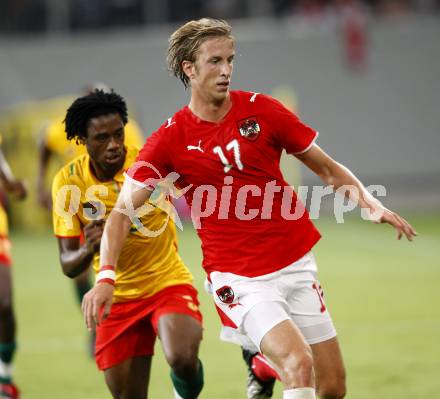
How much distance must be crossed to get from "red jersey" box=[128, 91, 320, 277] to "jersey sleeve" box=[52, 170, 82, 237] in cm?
76

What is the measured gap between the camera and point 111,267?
17.6 ft

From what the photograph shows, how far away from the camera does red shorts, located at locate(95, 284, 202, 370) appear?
619cm

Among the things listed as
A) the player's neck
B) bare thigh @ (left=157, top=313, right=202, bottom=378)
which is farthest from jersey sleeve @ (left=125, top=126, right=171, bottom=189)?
bare thigh @ (left=157, top=313, right=202, bottom=378)

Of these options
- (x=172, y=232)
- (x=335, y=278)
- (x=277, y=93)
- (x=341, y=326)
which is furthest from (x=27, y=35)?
(x=172, y=232)

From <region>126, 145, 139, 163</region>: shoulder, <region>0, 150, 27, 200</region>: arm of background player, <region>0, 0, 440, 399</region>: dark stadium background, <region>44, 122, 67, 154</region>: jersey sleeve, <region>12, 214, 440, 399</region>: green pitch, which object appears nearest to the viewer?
<region>126, 145, 139, 163</region>: shoulder

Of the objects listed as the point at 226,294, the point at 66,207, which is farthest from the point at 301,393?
the point at 66,207

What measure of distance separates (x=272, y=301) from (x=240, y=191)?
0.63 meters

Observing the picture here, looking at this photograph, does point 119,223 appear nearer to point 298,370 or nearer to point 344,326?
point 298,370

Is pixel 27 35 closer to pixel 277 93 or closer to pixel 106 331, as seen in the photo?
pixel 277 93

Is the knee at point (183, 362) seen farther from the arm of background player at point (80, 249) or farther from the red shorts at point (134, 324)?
the arm of background player at point (80, 249)

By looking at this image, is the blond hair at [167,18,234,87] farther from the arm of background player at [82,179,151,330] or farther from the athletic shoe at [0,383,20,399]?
the athletic shoe at [0,383,20,399]

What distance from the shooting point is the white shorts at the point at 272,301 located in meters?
5.48

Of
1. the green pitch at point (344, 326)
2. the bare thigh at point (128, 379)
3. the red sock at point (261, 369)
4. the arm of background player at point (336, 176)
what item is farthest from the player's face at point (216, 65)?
the green pitch at point (344, 326)

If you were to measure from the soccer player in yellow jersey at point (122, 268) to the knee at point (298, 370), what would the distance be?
3.19 ft
